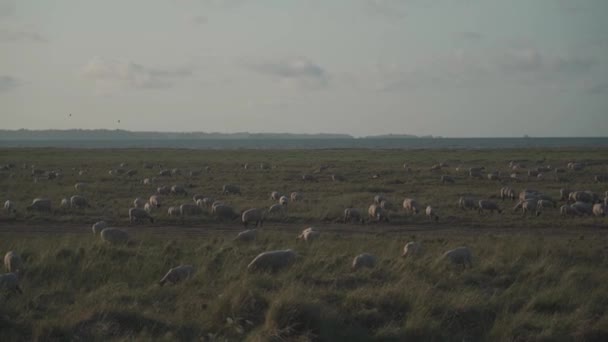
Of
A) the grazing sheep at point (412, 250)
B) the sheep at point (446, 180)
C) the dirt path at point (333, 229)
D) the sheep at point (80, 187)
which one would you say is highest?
the sheep at point (446, 180)

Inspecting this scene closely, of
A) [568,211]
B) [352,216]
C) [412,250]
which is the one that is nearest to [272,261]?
[412,250]

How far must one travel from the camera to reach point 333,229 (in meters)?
18.6

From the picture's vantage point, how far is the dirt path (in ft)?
57.6

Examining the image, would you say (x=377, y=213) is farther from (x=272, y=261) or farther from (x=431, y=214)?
(x=272, y=261)

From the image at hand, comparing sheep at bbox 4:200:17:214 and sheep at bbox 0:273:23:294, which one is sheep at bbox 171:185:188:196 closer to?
sheep at bbox 4:200:17:214

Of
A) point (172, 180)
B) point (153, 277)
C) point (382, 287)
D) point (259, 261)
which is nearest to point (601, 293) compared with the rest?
point (382, 287)

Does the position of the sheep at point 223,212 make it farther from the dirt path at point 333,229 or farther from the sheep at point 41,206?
the sheep at point 41,206

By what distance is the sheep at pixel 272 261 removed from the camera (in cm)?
1145

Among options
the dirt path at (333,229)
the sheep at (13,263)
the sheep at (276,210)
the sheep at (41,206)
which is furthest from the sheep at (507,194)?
the sheep at (13,263)

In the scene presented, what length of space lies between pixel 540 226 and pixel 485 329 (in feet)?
37.2

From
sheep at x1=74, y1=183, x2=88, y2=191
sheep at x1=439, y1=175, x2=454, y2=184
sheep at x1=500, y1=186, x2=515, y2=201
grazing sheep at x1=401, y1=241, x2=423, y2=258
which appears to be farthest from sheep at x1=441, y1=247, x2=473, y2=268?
sheep at x1=74, y1=183, x2=88, y2=191

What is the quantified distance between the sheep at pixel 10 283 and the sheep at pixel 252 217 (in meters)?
9.83

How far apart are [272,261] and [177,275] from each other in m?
1.96

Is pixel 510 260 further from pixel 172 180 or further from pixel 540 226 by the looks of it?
pixel 172 180
